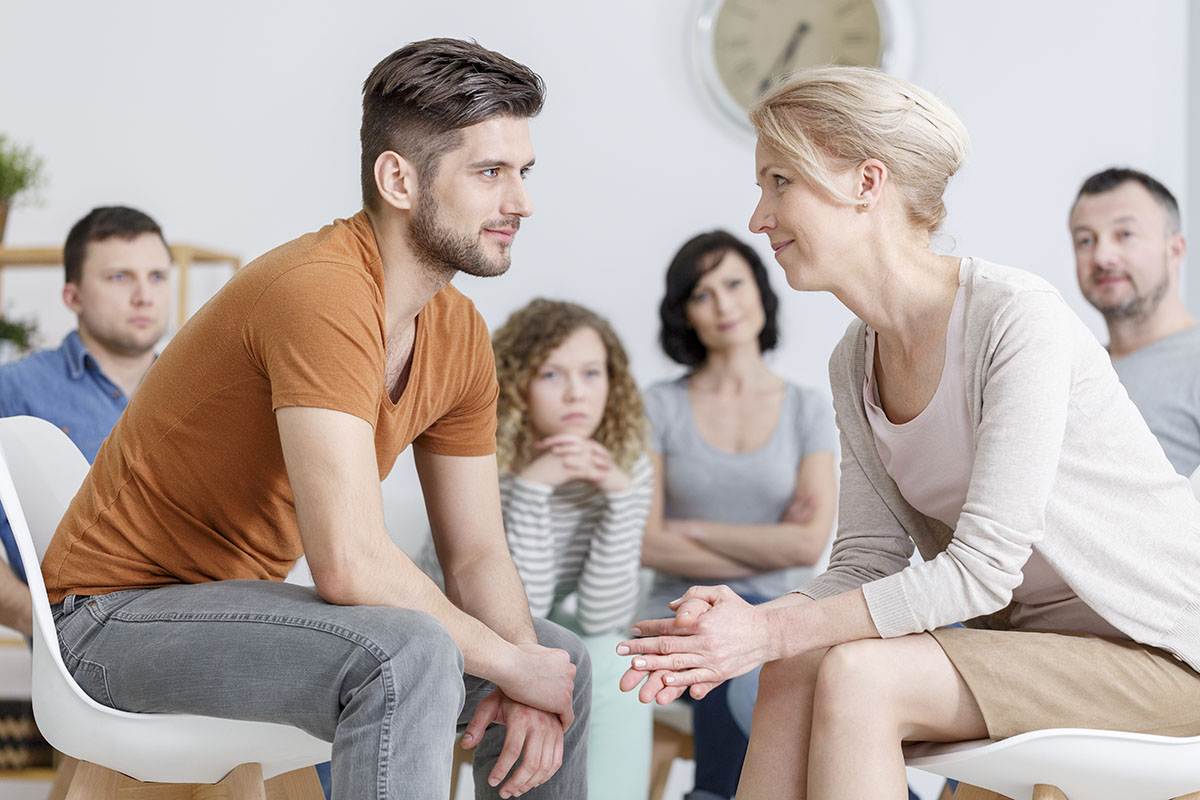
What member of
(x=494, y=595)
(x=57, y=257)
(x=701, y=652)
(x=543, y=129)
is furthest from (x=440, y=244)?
(x=543, y=129)

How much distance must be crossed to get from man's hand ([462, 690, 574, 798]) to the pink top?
0.46m

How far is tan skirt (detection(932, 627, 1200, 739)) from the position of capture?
3.29ft

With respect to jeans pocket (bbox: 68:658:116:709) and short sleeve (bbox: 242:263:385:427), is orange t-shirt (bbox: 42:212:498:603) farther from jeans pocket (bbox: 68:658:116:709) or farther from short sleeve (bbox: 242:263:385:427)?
jeans pocket (bbox: 68:658:116:709)

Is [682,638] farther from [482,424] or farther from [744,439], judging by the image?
[744,439]

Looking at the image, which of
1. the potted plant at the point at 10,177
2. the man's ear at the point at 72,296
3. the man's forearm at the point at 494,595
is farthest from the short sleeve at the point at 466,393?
the potted plant at the point at 10,177

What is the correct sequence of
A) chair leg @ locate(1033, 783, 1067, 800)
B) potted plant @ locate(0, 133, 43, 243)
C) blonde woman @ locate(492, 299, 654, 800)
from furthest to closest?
potted plant @ locate(0, 133, 43, 243) → blonde woman @ locate(492, 299, 654, 800) → chair leg @ locate(1033, 783, 1067, 800)

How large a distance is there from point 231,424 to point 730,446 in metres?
1.33

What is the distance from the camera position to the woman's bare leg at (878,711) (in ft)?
3.20

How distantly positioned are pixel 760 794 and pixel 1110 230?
1580 mm

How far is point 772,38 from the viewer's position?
2811mm

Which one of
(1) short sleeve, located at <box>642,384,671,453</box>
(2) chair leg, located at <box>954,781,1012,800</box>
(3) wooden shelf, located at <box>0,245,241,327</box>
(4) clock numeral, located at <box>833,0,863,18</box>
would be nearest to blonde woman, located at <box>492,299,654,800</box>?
(1) short sleeve, located at <box>642,384,671,453</box>

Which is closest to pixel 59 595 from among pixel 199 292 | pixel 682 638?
pixel 682 638

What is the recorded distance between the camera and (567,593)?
200 cm

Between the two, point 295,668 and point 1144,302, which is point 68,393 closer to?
point 295,668
